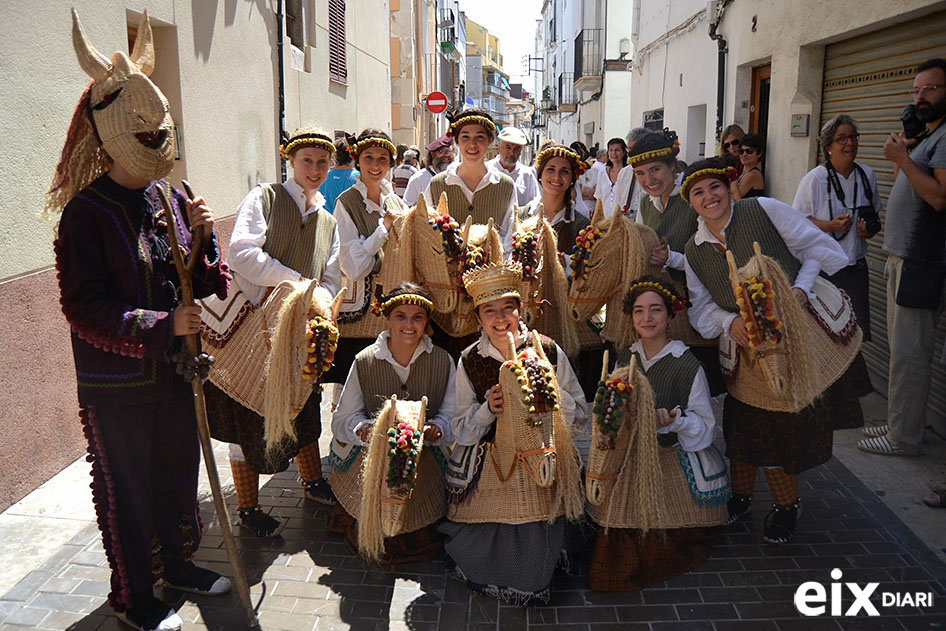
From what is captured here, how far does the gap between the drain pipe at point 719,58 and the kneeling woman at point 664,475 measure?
273 inches

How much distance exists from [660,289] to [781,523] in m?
1.35

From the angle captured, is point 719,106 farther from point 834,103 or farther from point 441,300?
point 441,300

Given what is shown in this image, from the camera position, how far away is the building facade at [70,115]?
169 inches

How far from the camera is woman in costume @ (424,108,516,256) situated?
4.68 metres

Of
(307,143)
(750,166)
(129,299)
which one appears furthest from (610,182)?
(129,299)

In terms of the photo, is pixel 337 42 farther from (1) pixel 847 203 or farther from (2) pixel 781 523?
(2) pixel 781 523

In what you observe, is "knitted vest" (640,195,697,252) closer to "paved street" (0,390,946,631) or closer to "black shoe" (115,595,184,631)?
"paved street" (0,390,946,631)

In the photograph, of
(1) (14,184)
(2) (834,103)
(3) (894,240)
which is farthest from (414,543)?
(2) (834,103)

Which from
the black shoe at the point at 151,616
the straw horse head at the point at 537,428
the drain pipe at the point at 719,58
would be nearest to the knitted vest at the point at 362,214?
the straw horse head at the point at 537,428

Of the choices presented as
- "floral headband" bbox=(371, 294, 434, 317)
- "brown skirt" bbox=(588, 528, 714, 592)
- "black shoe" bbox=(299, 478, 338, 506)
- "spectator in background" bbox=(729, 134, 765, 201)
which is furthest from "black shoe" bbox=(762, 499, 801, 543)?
"spectator in background" bbox=(729, 134, 765, 201)

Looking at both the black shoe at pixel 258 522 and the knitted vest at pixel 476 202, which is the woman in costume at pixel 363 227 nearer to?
the knitted vest at pixel 476 202

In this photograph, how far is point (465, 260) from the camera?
163 inches

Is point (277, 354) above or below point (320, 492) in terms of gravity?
above

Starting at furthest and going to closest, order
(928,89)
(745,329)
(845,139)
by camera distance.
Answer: (845,139) → (928,89) → (745,329)
